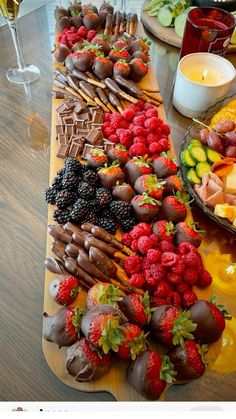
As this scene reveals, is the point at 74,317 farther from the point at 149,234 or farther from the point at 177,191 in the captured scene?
the point at 177,191

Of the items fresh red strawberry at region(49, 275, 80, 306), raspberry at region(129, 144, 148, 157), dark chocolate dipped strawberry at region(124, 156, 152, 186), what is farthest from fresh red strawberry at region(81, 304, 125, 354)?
raspberry at region(129, 144, 148, 157)

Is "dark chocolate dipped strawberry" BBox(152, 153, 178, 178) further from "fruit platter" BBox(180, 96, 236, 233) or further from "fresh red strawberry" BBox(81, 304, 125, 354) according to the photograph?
"fresh red strawberry" BBox(81, 304, 125, 354)

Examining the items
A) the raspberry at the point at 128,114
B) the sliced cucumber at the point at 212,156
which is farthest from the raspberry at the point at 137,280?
the raspberry at the point at 128,114

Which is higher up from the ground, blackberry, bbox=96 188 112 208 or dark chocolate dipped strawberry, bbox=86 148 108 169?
dark chocolate dipped strawberry, bbox=86 148 108 169

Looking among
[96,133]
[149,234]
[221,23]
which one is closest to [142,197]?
[149,234]

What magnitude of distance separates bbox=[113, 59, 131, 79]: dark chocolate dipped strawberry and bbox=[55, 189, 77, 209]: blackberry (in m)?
0.59

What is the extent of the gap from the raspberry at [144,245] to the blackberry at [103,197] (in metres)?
0.15

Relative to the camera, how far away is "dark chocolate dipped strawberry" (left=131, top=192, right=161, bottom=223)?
906mm

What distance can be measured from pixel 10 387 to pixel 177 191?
0.61 m

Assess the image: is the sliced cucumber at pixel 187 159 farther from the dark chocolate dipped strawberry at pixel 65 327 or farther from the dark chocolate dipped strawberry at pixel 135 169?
the dark chocolate dipped strawberry at pixel 65 327

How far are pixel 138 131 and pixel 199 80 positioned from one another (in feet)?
1.10

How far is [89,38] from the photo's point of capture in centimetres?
144
